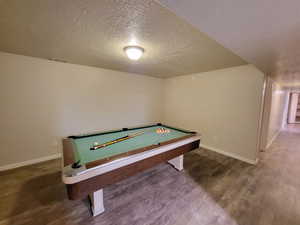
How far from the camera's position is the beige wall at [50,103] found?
241cm

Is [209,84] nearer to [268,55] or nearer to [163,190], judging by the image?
[268,55]

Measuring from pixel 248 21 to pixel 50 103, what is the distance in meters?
3.54

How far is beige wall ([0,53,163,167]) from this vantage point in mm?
2412

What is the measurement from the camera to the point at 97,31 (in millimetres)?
1601

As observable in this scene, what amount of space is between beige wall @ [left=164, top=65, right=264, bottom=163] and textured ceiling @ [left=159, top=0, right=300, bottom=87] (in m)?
1.32

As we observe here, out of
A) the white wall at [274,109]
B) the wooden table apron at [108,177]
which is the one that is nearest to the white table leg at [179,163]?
the wooden table apron at [108,177]

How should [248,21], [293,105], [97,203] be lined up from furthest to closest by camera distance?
1. [293,105]
2. [97,203]
3. [248,21]

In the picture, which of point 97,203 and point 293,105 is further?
point 293,105

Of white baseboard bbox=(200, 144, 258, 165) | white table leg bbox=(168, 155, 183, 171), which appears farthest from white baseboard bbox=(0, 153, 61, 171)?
white baseboard bbox=(200, 144, 258, 165)

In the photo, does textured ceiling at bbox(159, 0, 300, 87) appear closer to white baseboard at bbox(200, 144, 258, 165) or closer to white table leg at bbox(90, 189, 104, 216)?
white table leg at bbox(90, 189, 104, 216)

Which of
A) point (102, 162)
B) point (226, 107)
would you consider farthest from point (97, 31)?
point (226, 107)

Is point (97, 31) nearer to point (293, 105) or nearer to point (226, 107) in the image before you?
point (226, 107)

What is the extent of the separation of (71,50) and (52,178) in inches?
89.6

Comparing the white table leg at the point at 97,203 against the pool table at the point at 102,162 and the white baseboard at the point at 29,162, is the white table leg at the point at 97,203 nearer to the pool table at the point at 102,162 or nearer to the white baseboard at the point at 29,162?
the pool table at the point at 102,162
